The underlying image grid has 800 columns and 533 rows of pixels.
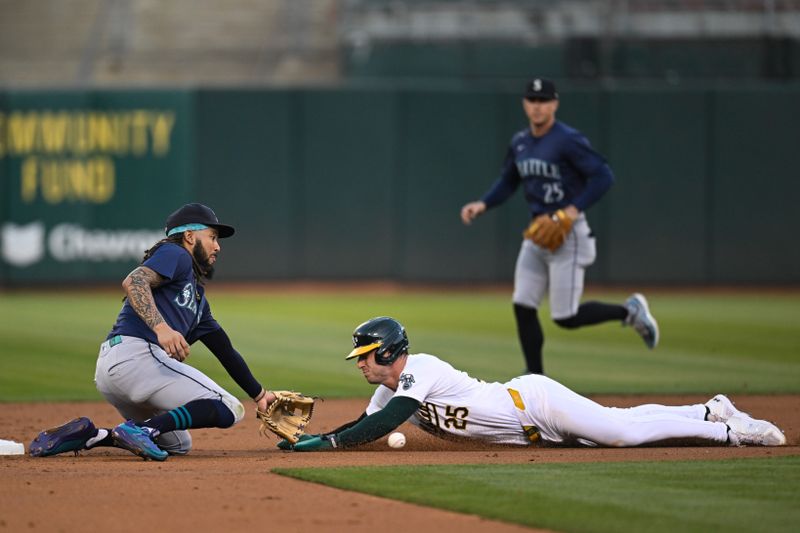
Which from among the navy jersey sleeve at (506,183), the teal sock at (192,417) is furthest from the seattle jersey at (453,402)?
the navy jersey sleeve at (506,183)

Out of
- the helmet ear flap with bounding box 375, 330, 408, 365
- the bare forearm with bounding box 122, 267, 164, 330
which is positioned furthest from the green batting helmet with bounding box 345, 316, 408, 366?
the bare forearm with bounding box 122, 267, 164, 330

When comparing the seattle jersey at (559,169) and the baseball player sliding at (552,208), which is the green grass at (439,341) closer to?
the baseball player sliding at (552,208)

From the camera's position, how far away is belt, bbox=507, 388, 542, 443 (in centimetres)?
691

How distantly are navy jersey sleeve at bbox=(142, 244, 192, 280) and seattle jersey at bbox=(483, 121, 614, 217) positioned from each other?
386cm

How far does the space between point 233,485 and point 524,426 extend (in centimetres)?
167

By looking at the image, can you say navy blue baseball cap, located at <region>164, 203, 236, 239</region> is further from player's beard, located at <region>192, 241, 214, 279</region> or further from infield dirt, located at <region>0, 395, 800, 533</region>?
infield dirt, located at <region>0, 395, 800, 533</region>

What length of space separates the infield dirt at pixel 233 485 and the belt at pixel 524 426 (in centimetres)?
8

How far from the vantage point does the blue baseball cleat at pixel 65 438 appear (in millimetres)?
6809

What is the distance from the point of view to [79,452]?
23.5ft

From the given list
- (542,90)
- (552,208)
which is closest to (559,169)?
(552,208)

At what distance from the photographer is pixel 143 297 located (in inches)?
258

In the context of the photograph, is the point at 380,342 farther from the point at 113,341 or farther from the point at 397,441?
the point at 113,341

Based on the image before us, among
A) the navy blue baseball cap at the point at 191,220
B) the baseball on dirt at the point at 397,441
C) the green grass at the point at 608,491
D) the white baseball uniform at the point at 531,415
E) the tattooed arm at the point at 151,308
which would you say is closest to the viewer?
the green grass at the point at 608,491

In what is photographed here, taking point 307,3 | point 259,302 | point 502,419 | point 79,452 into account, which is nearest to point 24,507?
point 79,452
